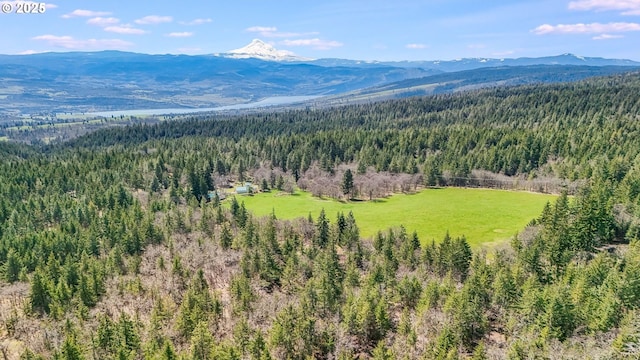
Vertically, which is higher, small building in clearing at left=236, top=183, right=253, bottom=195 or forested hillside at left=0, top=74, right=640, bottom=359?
forested hillside at left=0, top=74, right=640, bottom=359

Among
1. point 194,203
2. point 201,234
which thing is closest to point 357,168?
point 194,203

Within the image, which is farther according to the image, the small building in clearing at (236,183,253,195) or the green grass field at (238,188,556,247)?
the small building in clearing at (236,183,253,195)

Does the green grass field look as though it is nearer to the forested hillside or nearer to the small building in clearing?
the small building in clearing

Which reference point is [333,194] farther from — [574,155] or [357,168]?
[574,155]

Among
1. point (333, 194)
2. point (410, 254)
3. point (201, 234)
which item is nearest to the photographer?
point (410, 254)

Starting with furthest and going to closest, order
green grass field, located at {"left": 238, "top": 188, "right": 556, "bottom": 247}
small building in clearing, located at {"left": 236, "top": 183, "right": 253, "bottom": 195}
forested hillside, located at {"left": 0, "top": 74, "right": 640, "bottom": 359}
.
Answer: small building in clearing, located at {"left": 236, "top": 183, "right": 253, "bottom": 195}
green grass field, located at {"left": 238, "top": 188, "right": 556, "bottom": 247}
forested hillside, located at {"left": 0, "top": 74, "right": 640, "bottom": 359}

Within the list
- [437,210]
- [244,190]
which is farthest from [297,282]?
[244,190]

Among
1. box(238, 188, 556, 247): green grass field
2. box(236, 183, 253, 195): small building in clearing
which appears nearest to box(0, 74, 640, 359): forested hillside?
box(238, 188, 556, 247): green grass field

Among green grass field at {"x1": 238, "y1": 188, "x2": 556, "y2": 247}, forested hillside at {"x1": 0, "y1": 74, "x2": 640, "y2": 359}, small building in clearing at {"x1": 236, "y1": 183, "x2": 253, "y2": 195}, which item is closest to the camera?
forested hillside at {"x1": 0, "y1": 74, "x2": 640, "y2": 359}
